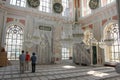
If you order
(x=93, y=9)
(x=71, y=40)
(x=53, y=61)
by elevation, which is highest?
(x=93, y=9)

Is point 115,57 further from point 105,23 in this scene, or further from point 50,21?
point 50,21

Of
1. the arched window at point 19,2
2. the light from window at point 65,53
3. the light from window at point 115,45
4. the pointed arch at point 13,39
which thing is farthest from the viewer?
the light from window at point 65,53

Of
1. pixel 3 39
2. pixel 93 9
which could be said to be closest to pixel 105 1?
pixel 93 9

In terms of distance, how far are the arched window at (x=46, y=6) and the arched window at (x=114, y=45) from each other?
266 inches

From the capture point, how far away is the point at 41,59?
1239 cm

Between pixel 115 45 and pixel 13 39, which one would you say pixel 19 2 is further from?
pixel 115 45

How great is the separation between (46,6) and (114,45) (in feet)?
27.4

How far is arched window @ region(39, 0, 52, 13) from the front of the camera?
44.1 feet

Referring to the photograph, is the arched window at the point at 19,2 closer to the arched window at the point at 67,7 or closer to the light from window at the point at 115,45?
the arched window at the point at 67,7

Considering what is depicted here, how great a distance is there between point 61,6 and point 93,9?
149 inches

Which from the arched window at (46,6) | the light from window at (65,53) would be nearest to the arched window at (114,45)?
the light from window at (65,53)

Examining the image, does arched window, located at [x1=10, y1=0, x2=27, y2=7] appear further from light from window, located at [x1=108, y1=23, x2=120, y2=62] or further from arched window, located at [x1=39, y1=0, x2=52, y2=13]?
light from window, located at [x1=108, y1=23, x2=120, y2=62]

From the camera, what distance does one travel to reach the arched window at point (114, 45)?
33.0ft

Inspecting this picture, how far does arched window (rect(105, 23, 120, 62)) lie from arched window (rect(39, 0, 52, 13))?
266 inches
